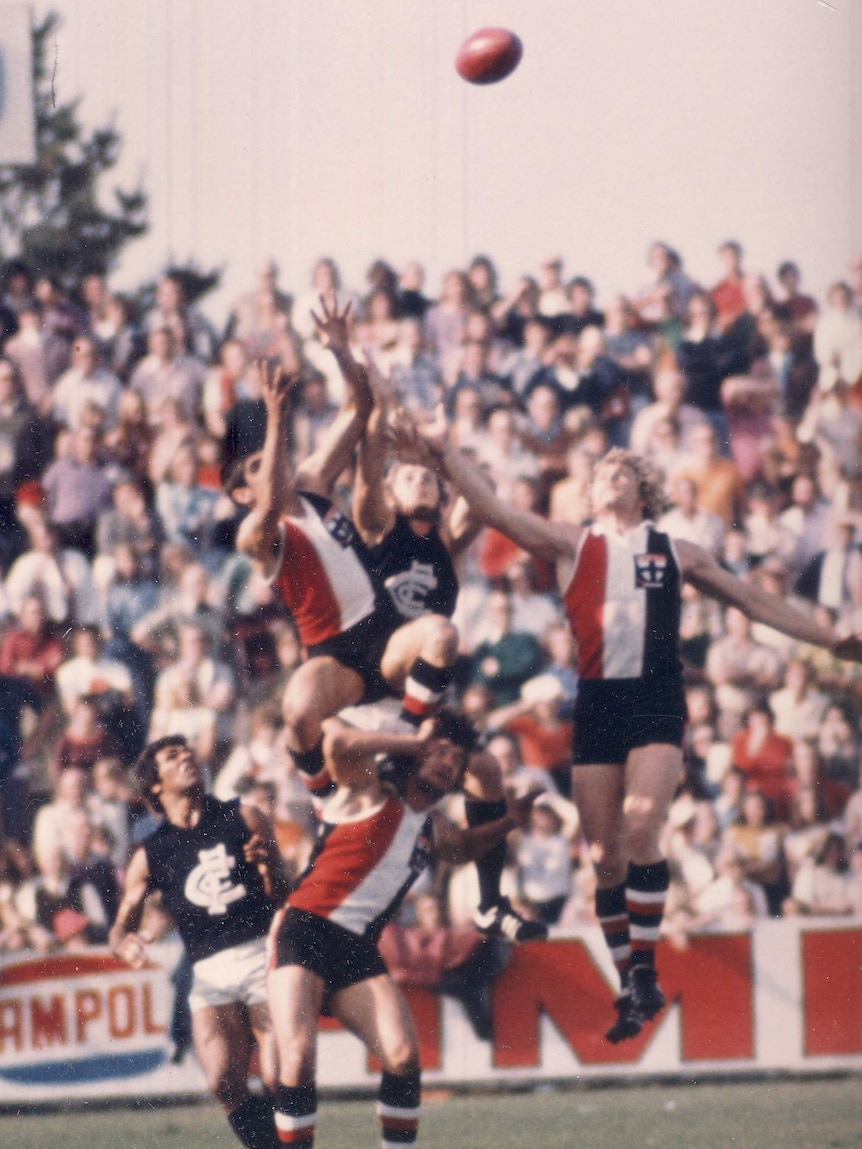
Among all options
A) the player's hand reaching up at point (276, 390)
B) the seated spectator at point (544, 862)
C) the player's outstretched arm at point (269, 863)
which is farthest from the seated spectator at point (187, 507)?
the player's hand reaching up at point (276, 390)

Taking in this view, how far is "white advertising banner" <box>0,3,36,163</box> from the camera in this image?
34.2 ft

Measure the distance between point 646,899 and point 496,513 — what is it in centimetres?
153

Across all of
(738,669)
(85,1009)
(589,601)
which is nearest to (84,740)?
(85,1009)

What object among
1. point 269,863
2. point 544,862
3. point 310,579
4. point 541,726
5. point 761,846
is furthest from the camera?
point 541,726

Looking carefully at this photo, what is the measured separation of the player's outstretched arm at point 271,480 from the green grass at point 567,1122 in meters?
3.14

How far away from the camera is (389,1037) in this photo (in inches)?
259

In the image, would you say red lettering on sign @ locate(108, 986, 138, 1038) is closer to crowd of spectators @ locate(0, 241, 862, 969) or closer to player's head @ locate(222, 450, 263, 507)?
crowd of spectators @ locate(0, 241, 862, 969)

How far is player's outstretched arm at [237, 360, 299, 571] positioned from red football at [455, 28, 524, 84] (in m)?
1.55

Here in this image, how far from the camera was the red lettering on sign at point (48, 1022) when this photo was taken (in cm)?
952

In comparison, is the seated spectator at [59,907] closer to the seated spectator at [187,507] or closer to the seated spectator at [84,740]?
the seated spectator at [84,740]

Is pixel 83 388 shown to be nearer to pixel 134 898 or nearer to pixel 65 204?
pixel 65 204

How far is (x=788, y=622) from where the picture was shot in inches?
274

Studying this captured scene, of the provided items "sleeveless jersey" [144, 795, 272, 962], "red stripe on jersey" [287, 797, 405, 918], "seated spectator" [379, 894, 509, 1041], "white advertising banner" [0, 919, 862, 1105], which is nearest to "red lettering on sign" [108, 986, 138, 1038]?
"white advertising banner" [0, 919, 862, 1105]

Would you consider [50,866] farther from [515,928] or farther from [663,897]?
[663,897]
